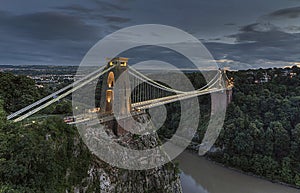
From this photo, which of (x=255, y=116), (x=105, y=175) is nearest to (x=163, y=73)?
(x=255, y=116)

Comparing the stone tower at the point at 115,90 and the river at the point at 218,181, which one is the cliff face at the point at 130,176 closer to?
the stone tower at the point at 115,90

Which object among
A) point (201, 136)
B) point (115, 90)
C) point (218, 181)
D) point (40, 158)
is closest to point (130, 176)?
point (115, 90)

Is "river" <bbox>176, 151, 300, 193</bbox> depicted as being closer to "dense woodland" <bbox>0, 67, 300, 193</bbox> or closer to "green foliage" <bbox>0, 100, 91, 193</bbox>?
"dense woodland" <bbox>0, 67, 300, 193</bbox>

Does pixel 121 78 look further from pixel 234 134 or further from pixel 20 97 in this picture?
pixel 234 134

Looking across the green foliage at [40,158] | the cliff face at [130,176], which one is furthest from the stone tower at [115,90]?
the green foliage at [40,158]

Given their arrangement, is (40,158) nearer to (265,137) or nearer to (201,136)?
(265,137)

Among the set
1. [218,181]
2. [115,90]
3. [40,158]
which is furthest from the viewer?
[218,181]
